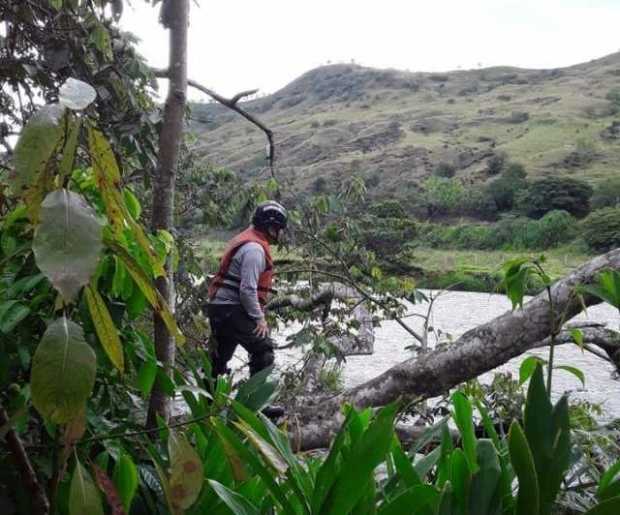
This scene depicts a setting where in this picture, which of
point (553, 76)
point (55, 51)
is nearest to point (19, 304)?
point (55, 51)

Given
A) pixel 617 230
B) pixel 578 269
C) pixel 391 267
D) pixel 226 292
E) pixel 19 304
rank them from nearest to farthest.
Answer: pixel 19 304 < pixel 578 269 < pixel 226 292 < pixel 391 267 < pixel 617 230

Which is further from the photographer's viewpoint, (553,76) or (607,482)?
(553,76)

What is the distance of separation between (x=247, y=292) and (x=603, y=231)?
103 feet

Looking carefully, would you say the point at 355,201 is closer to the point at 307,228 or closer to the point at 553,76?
the point at 307,228

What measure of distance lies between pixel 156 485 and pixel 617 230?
3256cm

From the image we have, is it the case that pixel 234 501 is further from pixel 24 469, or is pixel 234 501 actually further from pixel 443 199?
pixel 443 199

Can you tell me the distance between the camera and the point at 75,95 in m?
0.58

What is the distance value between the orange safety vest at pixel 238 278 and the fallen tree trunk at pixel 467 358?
1449mm

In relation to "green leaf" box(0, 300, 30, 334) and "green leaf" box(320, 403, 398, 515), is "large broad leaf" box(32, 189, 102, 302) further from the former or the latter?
"green leaf" box(320, 403, 398, 515)

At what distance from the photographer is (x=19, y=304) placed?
1.15m

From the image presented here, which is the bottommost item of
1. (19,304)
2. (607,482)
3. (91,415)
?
(607,482)

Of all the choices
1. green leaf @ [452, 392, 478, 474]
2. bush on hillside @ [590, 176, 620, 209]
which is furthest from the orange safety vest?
bush on hillside @ [590, 176, 620, 209]

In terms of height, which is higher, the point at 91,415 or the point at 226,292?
the point at 91,415

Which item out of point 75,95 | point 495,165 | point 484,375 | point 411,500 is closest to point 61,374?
point 75,95
